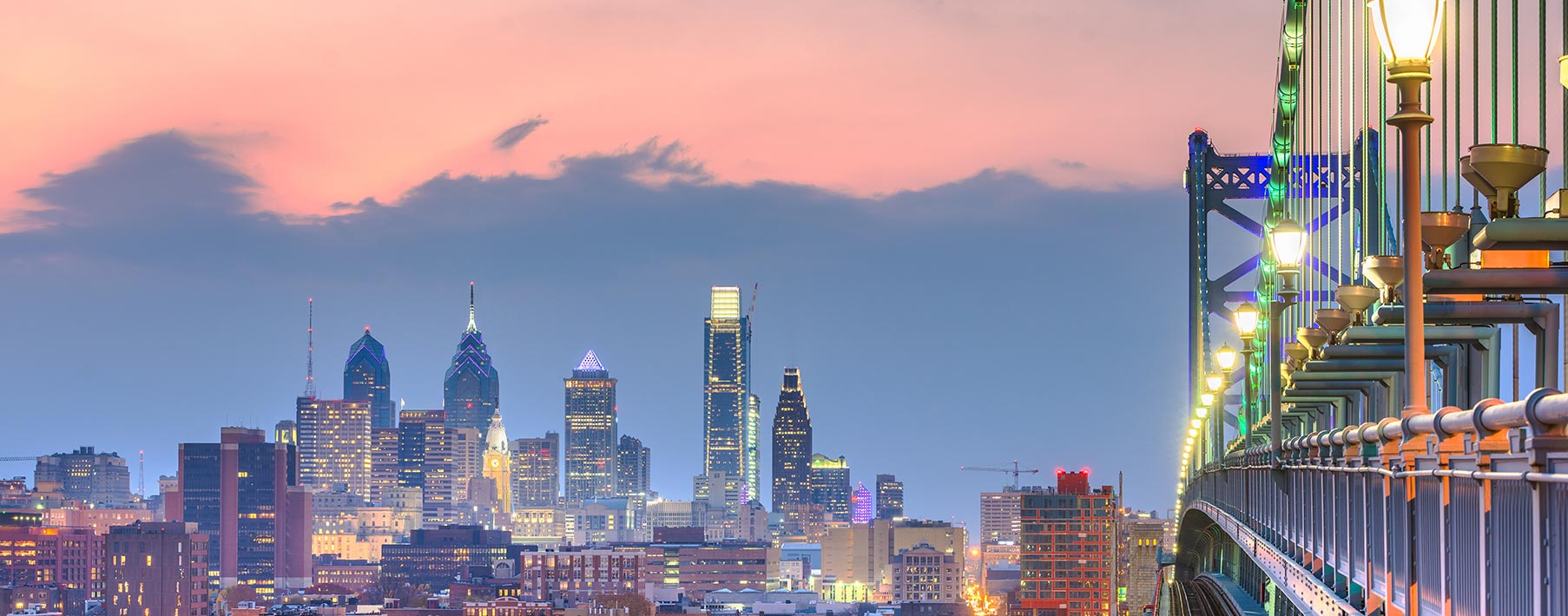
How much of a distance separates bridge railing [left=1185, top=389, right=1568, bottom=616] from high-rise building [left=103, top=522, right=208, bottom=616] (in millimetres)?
181371

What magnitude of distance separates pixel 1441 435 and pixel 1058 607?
117 meters

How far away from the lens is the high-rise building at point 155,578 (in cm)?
18700

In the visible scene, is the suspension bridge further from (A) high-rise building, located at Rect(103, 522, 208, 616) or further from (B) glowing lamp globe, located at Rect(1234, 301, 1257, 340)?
(A) high-rise building, located at Rect(103, 522, 208, 616)

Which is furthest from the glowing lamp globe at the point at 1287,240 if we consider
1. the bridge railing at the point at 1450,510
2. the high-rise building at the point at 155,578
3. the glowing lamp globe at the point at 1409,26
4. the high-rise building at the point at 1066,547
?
the high-rise building at the point at 155,578

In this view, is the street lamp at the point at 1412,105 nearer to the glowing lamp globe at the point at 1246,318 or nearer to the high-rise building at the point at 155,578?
the glowing lamp globe at the point at 1246,318

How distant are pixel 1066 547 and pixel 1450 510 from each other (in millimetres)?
119432

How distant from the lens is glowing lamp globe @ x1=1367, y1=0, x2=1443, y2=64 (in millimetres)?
9469

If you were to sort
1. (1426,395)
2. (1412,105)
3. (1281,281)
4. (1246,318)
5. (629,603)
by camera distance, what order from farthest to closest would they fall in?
(629,603) < (1246,318) < (1281,281) < (1426,395) < (1412,105)

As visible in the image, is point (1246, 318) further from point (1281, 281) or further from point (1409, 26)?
point (1409, 26)

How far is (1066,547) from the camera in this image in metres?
127

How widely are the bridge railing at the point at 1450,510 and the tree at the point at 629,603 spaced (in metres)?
155

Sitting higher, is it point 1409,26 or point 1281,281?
point 1409,26

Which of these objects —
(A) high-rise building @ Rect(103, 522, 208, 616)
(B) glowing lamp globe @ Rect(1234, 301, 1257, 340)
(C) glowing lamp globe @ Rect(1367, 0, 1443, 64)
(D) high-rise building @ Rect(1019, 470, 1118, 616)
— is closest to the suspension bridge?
(C) glowing lamp globe @ Rect(1367, 0, 1443, 64)

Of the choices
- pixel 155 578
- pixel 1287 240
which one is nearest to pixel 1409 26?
pixel 1287 240
